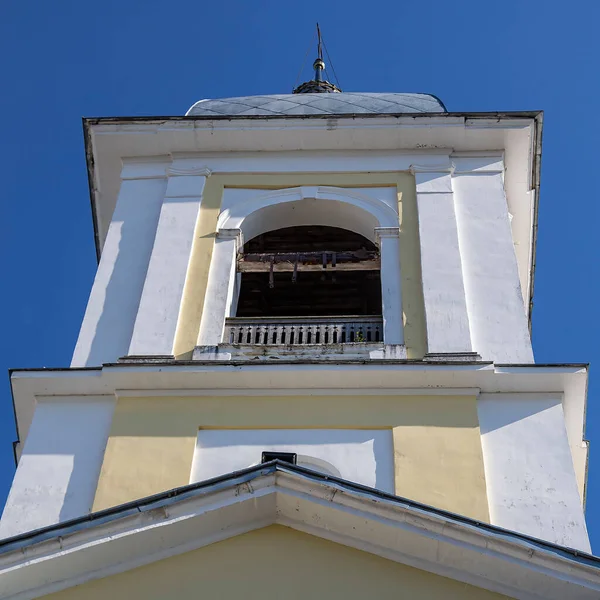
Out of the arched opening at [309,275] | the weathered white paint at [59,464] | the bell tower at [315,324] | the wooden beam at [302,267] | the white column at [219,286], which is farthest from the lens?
the arched opening at [309,275]

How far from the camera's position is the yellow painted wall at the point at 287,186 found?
1398 cm

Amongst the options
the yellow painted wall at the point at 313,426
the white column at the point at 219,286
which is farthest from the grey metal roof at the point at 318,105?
the yellow painted wall at the point at 313,426

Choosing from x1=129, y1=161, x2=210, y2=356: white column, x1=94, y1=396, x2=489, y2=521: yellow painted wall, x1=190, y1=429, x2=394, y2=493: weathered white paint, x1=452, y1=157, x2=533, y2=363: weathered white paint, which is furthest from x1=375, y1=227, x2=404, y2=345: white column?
x1=129, y1=161, x2=210, y2=356: white column

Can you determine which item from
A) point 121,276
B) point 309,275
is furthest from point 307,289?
point 121,276

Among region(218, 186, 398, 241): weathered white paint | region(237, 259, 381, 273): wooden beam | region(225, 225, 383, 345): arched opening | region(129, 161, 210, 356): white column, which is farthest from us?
region(218, 186, 398, 241): weathered white paint

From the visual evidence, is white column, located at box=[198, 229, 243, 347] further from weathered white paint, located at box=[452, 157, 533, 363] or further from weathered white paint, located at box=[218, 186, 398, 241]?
weathered white paint, located at box=[452, 157, 533, 363]

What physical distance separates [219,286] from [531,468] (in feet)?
14.3

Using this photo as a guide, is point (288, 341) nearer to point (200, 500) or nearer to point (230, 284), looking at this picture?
point (230, 284)

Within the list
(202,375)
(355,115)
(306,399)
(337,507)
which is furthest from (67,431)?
(355,115)

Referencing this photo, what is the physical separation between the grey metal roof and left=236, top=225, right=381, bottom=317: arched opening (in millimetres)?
1746

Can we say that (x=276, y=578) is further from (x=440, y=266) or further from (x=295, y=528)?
(x=440, y=266)

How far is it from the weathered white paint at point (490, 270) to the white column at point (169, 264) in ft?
10.4

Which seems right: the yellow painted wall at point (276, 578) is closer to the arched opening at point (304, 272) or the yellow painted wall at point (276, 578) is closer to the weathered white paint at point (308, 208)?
the arched opening at point (304, 272)

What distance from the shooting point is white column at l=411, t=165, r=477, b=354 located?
13.8m
